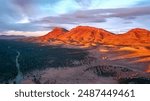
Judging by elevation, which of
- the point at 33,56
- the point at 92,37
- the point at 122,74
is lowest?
the point at 122,74

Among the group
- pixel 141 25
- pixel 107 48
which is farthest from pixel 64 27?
pixel 141 25

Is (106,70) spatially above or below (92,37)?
below

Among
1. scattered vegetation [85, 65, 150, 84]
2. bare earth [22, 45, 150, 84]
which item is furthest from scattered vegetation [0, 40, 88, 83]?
scattered vegetation [85, 65, 150, 84]

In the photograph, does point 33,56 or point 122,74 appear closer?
point 122,74

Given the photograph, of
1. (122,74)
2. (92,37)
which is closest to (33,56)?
(92,37)

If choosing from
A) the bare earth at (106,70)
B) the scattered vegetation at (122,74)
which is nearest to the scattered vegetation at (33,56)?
the bare earth at (106,70)

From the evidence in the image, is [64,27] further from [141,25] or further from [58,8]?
[141,25]

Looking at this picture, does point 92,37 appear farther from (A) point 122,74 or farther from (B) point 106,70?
(A) point 122,74
